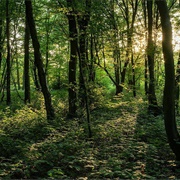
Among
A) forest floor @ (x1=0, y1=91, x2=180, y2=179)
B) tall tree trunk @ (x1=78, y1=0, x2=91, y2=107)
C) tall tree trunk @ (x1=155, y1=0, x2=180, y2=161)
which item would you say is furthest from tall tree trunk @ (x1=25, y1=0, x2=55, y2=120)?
tall tree trunk @ (x1=155, y1=0, x2=180, y2=161)

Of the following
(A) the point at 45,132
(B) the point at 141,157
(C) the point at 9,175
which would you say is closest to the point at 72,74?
(A) the point at 45,132

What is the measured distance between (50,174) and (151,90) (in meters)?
7.53

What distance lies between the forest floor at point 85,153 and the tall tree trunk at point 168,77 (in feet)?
1.92

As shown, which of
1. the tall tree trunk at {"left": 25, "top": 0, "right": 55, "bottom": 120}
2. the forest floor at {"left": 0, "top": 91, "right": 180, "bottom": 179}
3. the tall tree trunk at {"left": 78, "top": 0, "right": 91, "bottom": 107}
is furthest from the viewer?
the tall tree trunk at {"left": 25, "top": 0, "right": 55, "bottom": 120}

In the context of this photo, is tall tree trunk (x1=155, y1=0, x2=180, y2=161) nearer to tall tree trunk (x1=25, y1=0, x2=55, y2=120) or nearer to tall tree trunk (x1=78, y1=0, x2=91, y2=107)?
tall tree trunk (x1=78, y1=0, x2=91, y2=107)

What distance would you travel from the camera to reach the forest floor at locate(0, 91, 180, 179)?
4.23 m

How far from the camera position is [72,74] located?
1000 centimetres

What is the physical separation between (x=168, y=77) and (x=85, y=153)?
2516 millimetres

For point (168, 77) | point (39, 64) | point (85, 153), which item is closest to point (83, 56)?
point (39, 64)

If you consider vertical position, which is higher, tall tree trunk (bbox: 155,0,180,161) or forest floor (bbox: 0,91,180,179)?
tall tree trunk (bbox: 155,0,180,161)

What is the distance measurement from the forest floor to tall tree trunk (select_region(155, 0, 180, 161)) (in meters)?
0.59

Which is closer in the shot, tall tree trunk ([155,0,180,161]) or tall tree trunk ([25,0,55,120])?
tall tree trunk ([155,0,180,161])

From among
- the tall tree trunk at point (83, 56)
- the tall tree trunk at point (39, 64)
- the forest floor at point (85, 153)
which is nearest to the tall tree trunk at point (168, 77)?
the forest floor at point (85, 153)

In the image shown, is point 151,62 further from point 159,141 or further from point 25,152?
point 25,152
